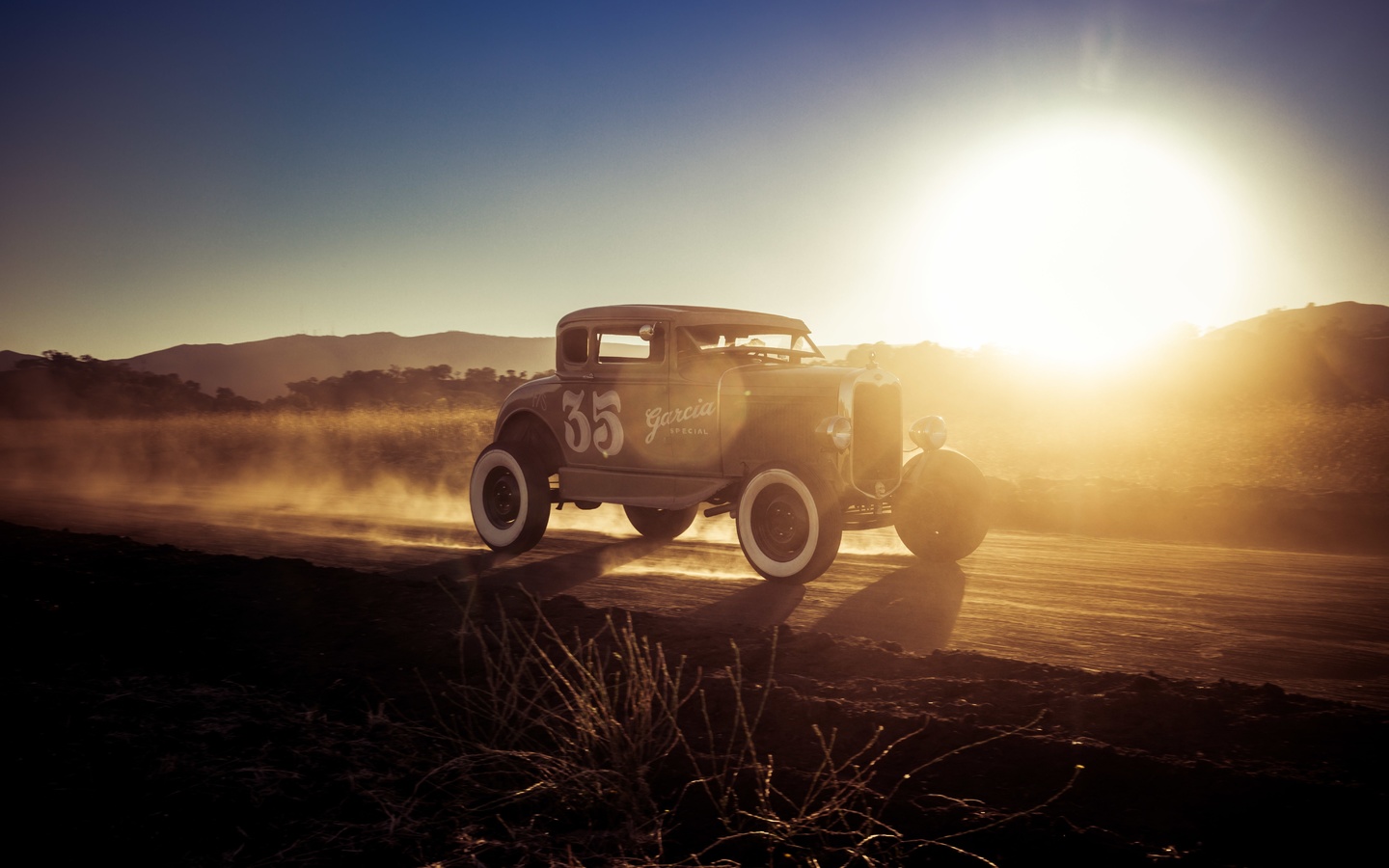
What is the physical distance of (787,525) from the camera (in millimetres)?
7797

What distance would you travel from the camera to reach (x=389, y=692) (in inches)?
169

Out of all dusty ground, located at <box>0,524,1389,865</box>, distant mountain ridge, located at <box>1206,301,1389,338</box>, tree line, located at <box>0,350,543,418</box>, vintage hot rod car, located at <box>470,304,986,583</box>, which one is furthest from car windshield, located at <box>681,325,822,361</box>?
distant mountain ridge, located at <box>1206,301,1389,338</box>

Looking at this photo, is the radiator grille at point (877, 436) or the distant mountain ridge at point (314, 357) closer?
the radiator grille at point (877, 436)

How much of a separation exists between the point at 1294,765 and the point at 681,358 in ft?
20.4

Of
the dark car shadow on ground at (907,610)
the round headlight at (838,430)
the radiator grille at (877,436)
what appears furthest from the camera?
the radiator grille at (877,436)

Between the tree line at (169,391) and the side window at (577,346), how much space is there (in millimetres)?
27930

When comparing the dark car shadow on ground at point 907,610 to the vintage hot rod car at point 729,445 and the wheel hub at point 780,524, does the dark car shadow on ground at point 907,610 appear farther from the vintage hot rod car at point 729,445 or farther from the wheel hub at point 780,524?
the wheel hub at point 780,524

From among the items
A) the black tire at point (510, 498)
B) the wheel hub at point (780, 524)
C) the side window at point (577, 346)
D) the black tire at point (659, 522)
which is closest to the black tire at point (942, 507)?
the wheel hub at point (780, 524)

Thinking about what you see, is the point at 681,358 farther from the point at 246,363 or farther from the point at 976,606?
the point at 246,363

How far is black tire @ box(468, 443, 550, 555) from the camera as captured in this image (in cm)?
968

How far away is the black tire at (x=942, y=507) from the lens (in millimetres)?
8508

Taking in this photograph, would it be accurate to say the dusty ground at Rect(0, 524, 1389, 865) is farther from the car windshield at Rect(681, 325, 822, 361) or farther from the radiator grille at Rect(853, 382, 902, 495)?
the car windshield at Rect(681, 325, 822, 361)

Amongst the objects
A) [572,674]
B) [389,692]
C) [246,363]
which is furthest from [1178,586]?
[246,363]

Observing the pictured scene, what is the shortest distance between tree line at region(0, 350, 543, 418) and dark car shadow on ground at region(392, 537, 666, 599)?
2805 cm
